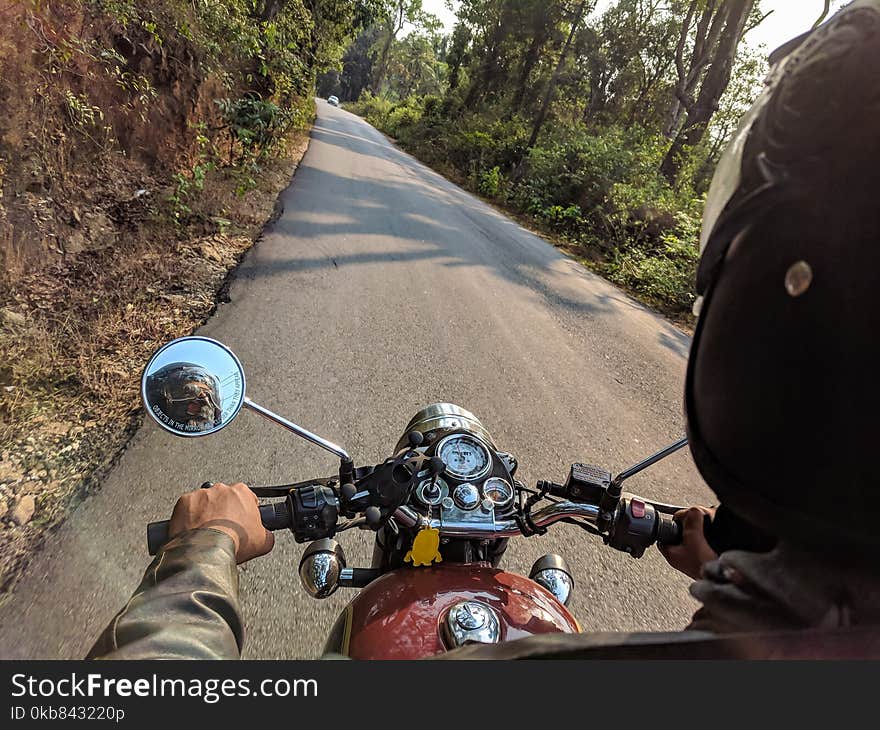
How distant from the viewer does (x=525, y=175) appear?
15727 mm

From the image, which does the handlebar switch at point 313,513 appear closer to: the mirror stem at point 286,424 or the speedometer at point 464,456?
the mirror stem at point 286,424

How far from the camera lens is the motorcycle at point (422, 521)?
1.10 m

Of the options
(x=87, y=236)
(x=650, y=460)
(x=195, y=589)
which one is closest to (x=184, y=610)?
(x=195, y=589)

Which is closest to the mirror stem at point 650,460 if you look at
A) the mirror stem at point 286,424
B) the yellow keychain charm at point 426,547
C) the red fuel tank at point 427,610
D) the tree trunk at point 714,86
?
the red fuel tank at point 427,610

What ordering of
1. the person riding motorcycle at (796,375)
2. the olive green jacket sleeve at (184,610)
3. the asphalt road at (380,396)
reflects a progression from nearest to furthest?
the person riding motorcycle at (796,375)
the olive green jacket sleeve at (184,610)
the asphalt road at (380,396)

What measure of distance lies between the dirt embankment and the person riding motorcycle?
2120mm

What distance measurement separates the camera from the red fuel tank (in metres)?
1.06

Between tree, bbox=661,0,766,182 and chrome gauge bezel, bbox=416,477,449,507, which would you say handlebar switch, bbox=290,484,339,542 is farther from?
tree, bbox=661,0,766,182

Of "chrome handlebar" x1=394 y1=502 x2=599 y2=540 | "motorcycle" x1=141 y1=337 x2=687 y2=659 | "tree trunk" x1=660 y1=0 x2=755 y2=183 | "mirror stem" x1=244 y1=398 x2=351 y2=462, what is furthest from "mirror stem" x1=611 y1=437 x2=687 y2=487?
"tree trunk" x1=660 y1=0 x2=755 y2=183

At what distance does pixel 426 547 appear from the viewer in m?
1.29

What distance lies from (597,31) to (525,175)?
45.7 feet

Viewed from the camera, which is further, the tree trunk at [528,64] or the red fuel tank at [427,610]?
the tree trunk at [528,64]

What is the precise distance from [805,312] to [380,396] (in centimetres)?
312

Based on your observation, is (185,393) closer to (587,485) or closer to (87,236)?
(587,485)
